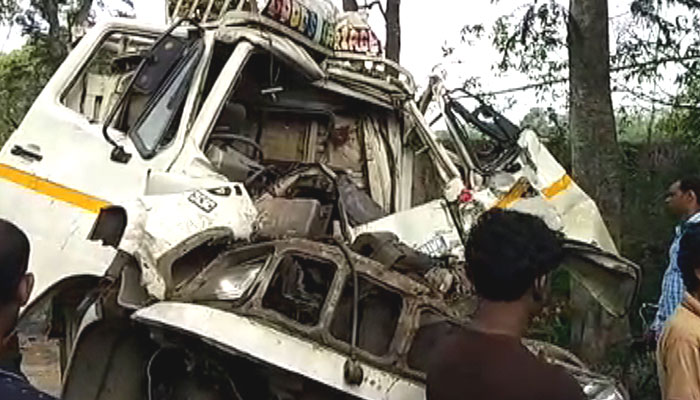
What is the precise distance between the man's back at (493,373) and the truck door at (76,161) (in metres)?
2.86

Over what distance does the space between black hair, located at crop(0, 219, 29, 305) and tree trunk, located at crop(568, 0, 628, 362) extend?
6.45 m

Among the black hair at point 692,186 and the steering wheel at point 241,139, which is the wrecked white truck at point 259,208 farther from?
the black hair at point 692,186

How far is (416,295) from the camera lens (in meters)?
4.98

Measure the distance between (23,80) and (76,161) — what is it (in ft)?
62.3

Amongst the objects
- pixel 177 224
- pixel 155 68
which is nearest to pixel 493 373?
pixel 177 224

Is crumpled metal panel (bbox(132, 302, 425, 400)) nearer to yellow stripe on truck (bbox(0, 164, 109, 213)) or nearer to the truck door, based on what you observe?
the truck door

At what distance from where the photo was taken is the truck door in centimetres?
591

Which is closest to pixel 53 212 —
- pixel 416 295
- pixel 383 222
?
pixel 383 222

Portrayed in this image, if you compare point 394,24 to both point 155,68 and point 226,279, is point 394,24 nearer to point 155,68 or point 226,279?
point 155,68

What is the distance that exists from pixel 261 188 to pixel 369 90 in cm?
175

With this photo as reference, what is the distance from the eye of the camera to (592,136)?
354 inches

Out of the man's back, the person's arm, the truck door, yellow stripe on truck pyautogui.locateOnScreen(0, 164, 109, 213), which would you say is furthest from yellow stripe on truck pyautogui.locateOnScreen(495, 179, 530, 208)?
the man's back

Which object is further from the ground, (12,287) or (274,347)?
(12,287)

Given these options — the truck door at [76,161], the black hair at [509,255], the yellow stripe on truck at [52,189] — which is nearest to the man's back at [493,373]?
the black hair at [509,255]
